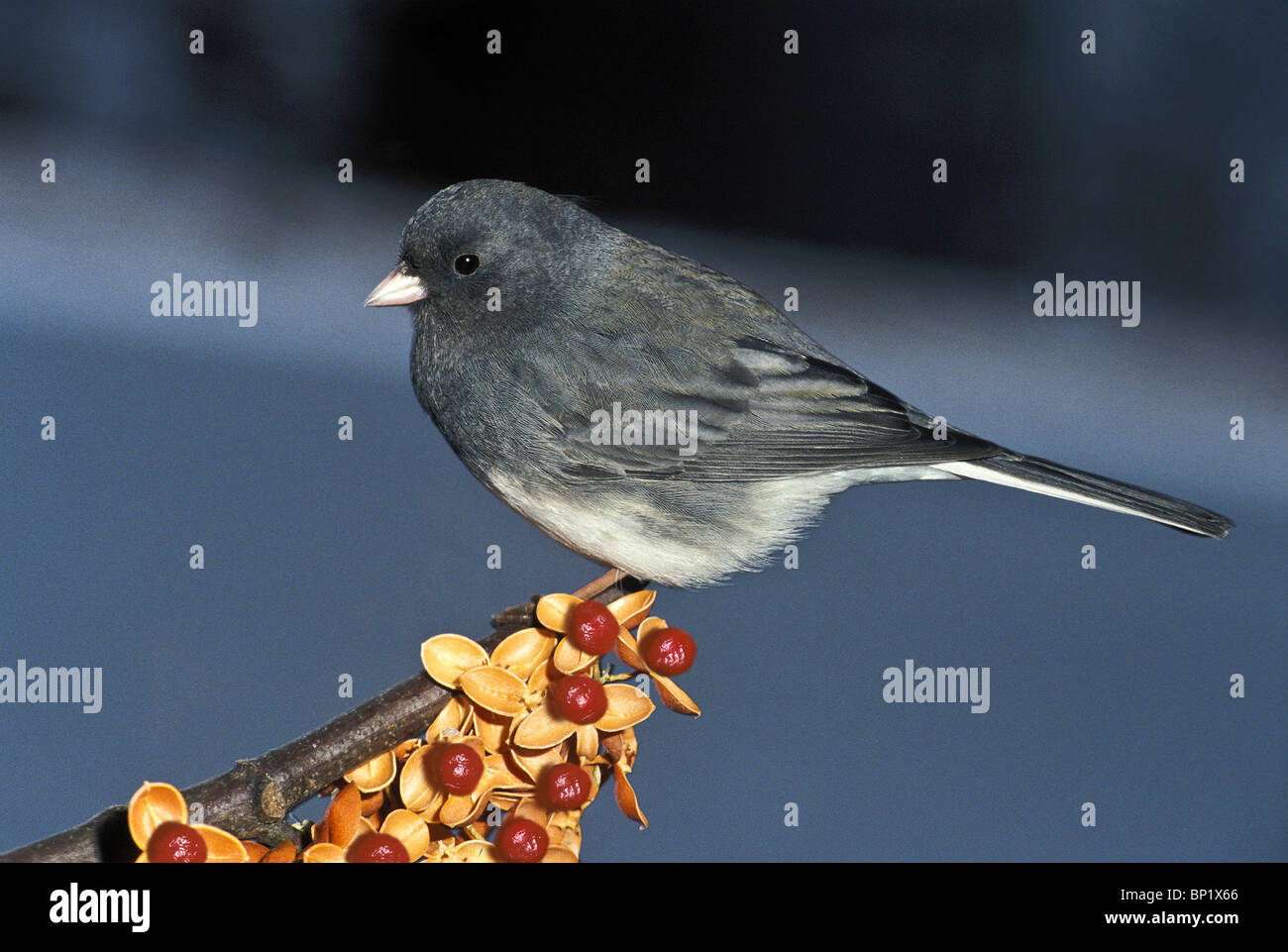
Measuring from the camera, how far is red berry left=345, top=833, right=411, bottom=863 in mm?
788

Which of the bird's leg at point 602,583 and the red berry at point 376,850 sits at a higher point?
the bird's leg at point 602,583

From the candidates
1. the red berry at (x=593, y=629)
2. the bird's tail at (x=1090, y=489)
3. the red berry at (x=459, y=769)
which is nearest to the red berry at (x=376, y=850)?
the red berry at (x=459, y=769)

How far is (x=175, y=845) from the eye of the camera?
0.73 meters

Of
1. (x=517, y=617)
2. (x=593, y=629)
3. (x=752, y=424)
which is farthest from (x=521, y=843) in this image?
(x=752, y=424)

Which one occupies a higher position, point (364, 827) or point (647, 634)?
point (647, 634)

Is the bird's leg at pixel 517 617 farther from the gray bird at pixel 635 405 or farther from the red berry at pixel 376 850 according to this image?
the red berry at pixel 376 850

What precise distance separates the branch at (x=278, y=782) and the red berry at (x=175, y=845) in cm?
11

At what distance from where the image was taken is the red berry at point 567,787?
0.84m

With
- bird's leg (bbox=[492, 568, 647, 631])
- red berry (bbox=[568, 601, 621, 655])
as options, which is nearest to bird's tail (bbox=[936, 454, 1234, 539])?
bird's leg (bbox=[492, 568, 647, 631])

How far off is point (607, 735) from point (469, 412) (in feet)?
1.24

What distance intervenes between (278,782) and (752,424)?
0.60 meters

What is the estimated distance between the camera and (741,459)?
1201 mm

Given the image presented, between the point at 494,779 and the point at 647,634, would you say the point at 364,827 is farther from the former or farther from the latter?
the point at 647,634
